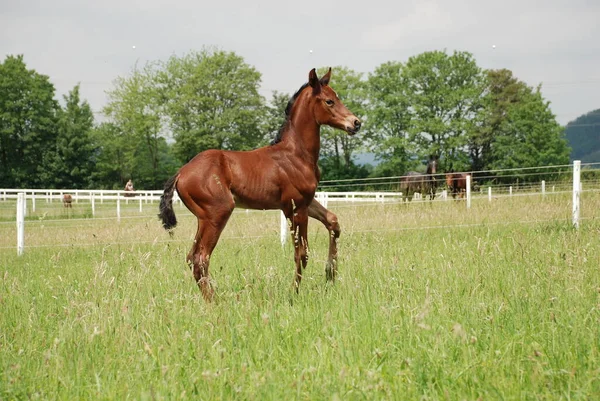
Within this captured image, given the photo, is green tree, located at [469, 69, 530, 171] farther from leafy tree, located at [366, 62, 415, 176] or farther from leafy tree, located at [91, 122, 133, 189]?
leafy tree, located at [91, 122, 133, 189]

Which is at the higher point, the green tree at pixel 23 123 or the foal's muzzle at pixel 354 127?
the green tree at pixel 23 123

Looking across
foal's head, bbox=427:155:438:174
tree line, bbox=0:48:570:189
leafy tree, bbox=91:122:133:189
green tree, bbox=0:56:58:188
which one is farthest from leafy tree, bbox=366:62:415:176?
green tree, bbox=0:56:58:188

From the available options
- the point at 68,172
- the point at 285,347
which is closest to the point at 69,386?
the point at 285,347

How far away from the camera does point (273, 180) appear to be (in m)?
5.85

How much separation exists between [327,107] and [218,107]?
45.0 m

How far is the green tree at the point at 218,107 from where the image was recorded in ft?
157

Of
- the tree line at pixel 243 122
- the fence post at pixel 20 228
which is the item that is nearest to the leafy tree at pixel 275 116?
the tree line at pixel 243 122

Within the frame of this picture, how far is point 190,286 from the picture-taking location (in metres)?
5.46

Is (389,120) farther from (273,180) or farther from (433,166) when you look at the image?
(273,180)

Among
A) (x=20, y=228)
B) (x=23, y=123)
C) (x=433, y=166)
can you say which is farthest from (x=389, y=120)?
(x=20, y=228)

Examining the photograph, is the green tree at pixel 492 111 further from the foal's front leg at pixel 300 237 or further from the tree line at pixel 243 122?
the foal's front leg at pixel 300 237

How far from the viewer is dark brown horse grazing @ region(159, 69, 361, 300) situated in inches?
217

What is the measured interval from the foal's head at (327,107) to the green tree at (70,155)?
45.4 meters

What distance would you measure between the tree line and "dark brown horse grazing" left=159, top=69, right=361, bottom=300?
40.5m
